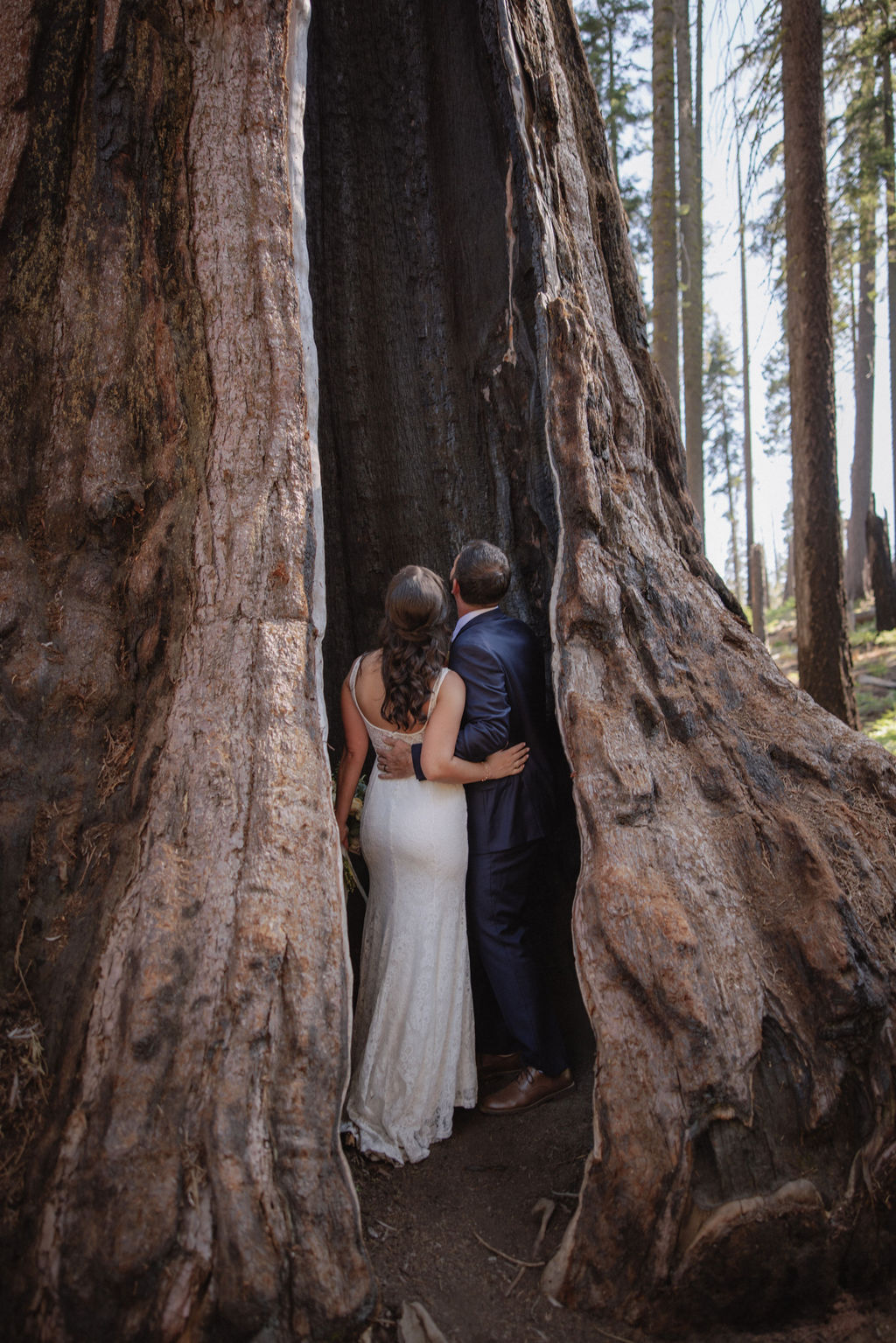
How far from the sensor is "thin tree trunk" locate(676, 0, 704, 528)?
13.0 m

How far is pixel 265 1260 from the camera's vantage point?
96.0 inches

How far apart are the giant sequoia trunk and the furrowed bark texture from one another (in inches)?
0.6

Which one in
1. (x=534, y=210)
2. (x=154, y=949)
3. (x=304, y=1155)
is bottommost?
(x=304, y=1155)

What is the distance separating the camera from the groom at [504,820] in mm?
3734

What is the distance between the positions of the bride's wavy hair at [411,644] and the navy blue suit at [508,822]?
8.1 inches

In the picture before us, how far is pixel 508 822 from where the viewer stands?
3830 mm

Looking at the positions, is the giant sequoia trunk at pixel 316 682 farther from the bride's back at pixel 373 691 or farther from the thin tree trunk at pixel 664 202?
the thin tree trunk at pixel 664 202

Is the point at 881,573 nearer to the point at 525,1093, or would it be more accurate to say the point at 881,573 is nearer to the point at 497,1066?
the point at 497,1066

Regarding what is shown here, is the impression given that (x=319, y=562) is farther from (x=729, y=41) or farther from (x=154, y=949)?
(x=729, y=41)

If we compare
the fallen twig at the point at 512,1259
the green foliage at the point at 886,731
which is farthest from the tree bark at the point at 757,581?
the fallen twig at the point at 512,1259

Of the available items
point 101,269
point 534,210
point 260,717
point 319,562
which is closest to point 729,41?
point 534,210

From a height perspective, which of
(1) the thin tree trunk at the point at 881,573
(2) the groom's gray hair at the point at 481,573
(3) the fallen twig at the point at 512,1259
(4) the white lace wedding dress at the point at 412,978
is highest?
(1) the thin tree trunk at the point at 881,573

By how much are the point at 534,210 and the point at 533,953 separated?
3728 mm

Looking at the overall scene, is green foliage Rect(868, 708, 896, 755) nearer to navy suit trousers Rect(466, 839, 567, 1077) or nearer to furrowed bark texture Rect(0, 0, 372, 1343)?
navy suit trousers Rect(466, 839, 567, 1077)
